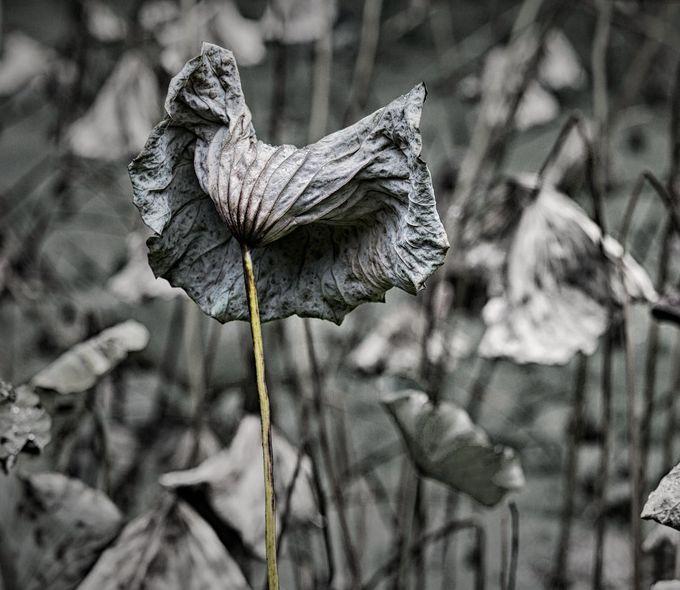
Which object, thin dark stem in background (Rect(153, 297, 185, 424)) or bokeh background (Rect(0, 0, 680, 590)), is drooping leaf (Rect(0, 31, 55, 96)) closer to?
bokeh background (Rect(0, 0, 680, 590))

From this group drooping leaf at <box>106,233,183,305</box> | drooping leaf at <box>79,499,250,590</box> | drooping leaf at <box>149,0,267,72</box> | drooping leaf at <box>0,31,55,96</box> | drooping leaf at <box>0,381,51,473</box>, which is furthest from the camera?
drooping leaf at <box>0,31,55,96</box>

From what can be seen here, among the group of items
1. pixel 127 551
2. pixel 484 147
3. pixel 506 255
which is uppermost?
pixel 484 147

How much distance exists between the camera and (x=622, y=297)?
577mm

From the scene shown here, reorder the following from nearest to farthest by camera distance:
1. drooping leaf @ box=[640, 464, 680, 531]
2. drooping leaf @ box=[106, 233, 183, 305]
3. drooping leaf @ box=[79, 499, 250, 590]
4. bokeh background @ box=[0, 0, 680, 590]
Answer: drooping leaf @ box=[640, 464, 680, 531], drooping leaf @ box=[79, 499, 250, 590], drooping leaf @ box=[106, 233, 183, 305], bokeh background @ box=[0, 0, 680, 590]

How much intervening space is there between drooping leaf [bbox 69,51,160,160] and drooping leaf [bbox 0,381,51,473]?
0.49 metres

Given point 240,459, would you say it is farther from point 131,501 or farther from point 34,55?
point 34,55

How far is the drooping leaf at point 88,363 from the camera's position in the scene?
19.5 inches

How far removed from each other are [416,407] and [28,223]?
1.03 metres

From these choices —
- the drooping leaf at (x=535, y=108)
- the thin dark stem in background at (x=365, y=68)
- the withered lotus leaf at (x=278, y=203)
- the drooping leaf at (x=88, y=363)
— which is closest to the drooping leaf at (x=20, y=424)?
the drooping leaf at (x=88, y=363)

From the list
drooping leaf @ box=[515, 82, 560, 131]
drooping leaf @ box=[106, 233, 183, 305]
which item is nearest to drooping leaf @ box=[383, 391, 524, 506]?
drooping leaf @ box=[106, 233, 183, 305]

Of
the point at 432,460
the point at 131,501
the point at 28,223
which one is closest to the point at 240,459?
the point at 432,460

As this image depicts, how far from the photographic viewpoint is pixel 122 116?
0.92m

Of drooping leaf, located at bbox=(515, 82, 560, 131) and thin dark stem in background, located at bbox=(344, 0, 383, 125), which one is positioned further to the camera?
drooping leaf, located at bbox=(515, 82, 560, 131)

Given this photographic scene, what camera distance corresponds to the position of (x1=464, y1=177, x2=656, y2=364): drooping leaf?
1.84 ft
